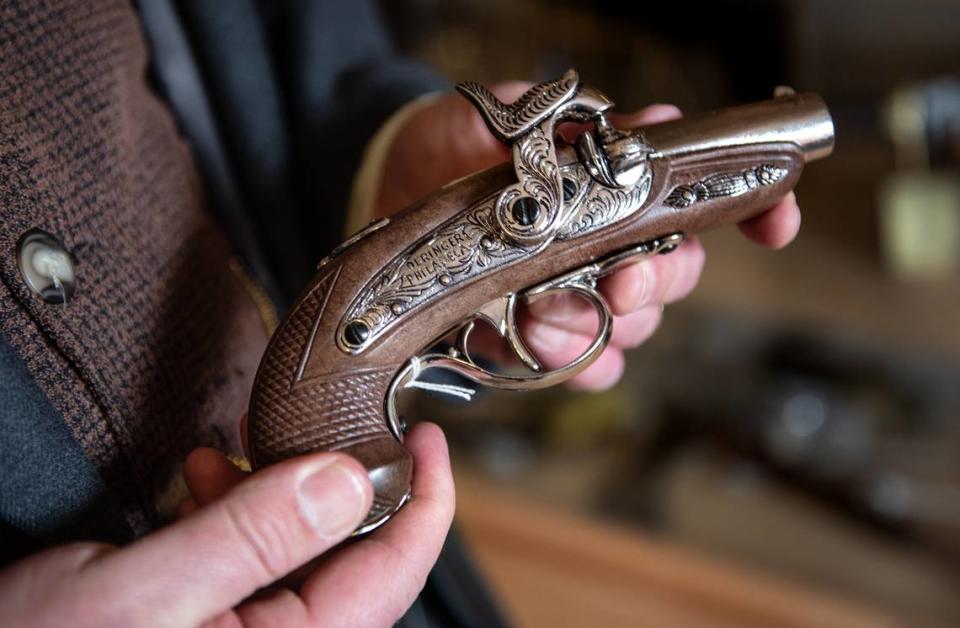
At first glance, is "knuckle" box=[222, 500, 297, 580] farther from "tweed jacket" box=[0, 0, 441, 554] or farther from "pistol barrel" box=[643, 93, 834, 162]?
"pistol barrel" box=[643, 93, 834, 162]

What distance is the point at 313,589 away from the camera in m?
0.76

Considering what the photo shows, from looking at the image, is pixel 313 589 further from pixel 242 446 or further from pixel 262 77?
pixel 262 77

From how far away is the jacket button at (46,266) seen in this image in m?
0.75

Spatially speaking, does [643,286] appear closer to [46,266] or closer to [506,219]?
[506,219]

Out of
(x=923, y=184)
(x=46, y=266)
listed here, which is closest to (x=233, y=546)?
(x=46, y=266)

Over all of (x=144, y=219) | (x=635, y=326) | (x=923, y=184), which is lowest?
(x=923, y=184)

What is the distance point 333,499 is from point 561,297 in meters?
0.48

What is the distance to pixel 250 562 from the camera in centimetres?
68

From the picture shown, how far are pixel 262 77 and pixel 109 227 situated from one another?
45 centimetres

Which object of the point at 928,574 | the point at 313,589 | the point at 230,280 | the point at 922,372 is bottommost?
the point at 928,574

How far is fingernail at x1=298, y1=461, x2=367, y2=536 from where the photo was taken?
2.36ft

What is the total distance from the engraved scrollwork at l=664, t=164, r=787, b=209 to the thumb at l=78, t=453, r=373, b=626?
48 cm

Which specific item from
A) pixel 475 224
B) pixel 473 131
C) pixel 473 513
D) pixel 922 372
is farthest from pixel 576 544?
pixel 475 224

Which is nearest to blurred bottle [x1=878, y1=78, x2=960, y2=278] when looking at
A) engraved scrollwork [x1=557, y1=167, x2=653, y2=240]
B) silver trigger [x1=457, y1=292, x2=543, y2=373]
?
engraved scrollwork [x1=557, y1=167, x2=653, y2=240]
